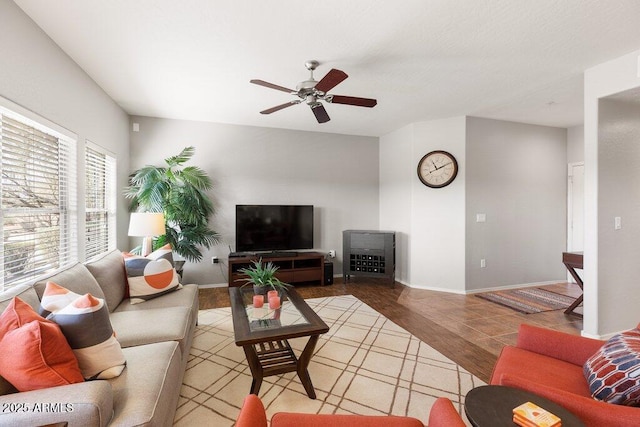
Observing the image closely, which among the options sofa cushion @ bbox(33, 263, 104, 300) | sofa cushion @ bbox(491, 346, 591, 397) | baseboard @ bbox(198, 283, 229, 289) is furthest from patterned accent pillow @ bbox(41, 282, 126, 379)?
baseboard @ bbox(198, 283, 229, 289)

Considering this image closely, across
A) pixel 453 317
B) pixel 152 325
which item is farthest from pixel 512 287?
pixel 152 325

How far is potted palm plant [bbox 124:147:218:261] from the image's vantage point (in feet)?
12.4

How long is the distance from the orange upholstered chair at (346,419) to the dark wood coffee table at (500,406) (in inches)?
2.9

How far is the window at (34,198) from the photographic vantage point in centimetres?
192

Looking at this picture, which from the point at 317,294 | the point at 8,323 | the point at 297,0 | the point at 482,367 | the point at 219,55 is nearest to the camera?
the point at 8,323

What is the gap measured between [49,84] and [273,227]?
9.98 ft

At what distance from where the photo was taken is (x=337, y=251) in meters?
5.32

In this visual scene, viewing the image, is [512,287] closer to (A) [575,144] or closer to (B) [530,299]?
(B) [530,299]

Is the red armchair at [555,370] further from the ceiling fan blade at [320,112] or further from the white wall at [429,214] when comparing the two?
the white wall at [429,214]

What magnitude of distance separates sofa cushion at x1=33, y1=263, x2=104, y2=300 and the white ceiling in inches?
71.3

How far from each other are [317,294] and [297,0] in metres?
3.54

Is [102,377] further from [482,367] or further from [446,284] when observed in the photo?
[446,284]

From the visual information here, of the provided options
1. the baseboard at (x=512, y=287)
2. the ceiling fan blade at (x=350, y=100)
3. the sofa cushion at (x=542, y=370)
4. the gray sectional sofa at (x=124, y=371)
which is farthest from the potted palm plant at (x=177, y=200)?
the baseboard at (x=512, y=287)

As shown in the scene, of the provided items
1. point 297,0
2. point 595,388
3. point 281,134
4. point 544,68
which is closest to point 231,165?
point 281,134
